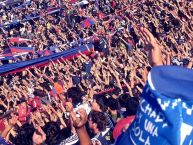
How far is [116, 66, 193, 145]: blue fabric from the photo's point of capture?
7.93 ft

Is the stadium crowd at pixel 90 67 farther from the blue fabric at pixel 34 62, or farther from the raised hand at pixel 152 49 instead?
the blue fabric at pixel 34 62

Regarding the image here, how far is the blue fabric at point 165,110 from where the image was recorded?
7.93 ft

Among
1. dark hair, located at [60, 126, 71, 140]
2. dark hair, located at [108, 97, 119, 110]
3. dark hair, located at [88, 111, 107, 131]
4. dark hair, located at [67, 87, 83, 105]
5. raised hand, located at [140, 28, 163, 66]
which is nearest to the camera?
raised hand, located at [140, 28, 163, 66]

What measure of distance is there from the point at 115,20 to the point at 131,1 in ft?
10.0

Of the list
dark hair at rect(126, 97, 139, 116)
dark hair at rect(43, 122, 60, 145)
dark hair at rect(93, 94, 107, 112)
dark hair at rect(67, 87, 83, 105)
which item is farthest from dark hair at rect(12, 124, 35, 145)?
dark hair at rect(67, 87, 83, 105)

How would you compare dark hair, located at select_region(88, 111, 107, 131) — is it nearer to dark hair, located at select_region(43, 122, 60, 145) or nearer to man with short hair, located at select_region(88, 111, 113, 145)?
man with short hair, located at select_region(88, 111, 113, 145)

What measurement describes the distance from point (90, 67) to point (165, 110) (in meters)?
8.58

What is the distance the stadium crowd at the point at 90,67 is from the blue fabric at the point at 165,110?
54 centimetres

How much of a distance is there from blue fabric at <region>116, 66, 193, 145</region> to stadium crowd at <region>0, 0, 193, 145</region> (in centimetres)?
54

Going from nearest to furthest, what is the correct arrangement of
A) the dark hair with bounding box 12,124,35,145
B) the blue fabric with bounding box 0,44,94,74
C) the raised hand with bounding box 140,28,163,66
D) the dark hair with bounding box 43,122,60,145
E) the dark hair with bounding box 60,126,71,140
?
the raised hand with bounding box 140,28,163,66, the dark hair with bounding box 43,122,60,145, the dark hair with bounding box 60,126,71,140, the dark hair with bounding box 12,124,35,145, the blue fabric with bounding box 0,44,94,74


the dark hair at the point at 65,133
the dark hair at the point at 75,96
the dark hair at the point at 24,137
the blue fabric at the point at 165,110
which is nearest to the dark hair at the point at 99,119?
the dark hair at the point at 65,133

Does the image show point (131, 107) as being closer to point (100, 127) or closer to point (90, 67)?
point (100, 127)

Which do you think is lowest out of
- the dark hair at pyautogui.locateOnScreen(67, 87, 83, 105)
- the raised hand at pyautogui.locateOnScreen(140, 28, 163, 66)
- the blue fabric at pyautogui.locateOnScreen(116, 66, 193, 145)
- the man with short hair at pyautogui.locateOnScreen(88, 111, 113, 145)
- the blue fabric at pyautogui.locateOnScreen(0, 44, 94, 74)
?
the blue fabric at pyautogui.locateOnScreen(0, 44, 94, 74)

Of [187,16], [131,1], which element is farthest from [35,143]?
[131,1]
